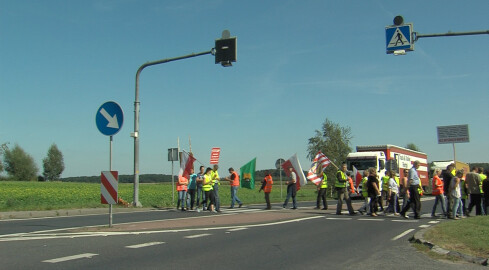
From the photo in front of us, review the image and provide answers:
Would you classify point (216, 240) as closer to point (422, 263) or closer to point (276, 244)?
point (276, 244)

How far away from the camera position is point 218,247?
860cm

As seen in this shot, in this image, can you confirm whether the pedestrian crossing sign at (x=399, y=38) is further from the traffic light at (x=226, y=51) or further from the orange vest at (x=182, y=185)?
the orange vest at (x=182, y=185)

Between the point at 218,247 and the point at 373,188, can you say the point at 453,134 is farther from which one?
the point at 218,247

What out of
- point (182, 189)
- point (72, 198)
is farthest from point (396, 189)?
Answer: point (72, 198)

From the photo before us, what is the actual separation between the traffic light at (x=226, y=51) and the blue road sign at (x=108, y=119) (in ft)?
20.5

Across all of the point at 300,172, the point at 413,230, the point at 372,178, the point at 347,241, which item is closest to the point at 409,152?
the point at 300,172

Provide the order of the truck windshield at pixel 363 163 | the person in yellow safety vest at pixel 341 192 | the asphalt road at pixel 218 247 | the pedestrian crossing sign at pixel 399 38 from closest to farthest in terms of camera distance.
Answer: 1. the asphalt road at pixel 218 247
2. the pedestrian crossing sign at pixel 399 38
3. the person in yellow safety vest at pixel 341 192
4. the truck windshield at pixel 363 163

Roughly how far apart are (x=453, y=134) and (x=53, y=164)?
13788cm

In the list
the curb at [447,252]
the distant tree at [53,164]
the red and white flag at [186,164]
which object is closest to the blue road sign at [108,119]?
the curb at [447,252]

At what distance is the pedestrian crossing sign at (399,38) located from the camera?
13617 mm

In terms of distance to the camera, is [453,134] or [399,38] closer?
[399,38]

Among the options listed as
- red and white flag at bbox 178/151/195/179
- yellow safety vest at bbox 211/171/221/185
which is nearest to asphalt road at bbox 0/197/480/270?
yellow safety vest at bbox 211/171/221/185

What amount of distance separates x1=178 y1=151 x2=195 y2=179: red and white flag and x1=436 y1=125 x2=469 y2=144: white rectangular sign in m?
16.5

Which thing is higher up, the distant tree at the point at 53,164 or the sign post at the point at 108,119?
the distant tree at the point at 53,164
